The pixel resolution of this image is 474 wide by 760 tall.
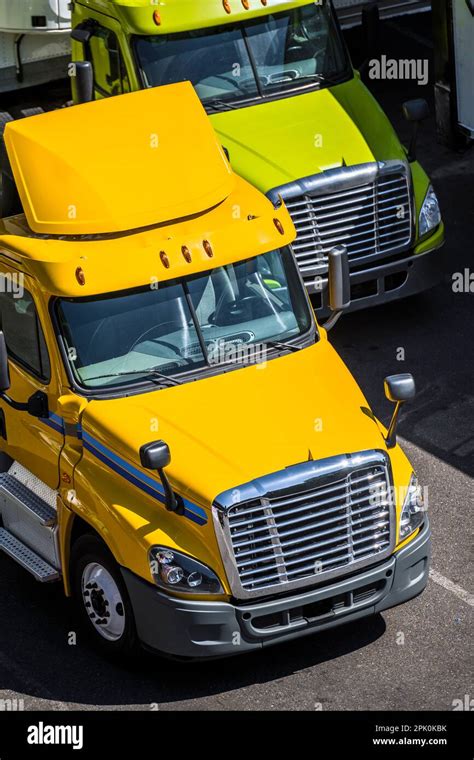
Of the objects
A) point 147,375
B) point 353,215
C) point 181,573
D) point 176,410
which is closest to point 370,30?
point 353,215

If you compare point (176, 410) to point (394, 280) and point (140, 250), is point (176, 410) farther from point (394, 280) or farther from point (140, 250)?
point (394, 280)

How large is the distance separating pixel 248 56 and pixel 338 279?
14.3 feet

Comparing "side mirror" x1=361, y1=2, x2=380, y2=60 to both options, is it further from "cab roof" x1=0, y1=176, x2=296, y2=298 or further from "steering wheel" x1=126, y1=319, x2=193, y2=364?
"steering wheel" x1=126, y1=319, x2=193, y2=364

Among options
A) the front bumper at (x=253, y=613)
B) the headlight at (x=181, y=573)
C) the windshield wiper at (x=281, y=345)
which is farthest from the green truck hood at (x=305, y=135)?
the headlight at (x=181, y=573)

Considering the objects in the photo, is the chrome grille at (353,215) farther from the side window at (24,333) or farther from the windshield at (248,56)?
the side window at (24,333)

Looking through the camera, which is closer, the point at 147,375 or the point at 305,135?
the point at 147,375

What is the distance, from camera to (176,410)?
33.1ft

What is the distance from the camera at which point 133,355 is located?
33.7ft

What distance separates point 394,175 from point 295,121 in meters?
1.02

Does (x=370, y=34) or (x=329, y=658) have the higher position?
(x=370, y=34)

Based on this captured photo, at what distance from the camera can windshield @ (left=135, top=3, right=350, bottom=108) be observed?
47.8ft

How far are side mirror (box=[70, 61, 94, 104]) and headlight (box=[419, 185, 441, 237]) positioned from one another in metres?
3.09

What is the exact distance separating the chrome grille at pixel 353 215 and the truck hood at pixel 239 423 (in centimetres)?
346

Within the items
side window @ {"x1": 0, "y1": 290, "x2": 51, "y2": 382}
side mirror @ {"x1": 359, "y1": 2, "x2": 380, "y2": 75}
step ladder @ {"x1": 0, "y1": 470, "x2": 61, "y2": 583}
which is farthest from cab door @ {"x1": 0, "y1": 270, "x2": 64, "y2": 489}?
side mirror @ {"x1": 359, "y1": 2, "x2": 380, "y2": 75}
